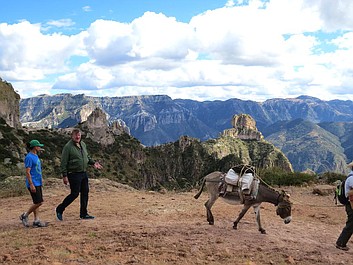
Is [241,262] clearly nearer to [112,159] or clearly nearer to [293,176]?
[293,176]

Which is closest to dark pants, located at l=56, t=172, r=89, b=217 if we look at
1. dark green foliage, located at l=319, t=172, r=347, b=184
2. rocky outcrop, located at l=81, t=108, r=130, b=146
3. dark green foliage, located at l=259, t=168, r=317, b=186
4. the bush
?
the bush

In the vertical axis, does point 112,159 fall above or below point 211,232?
below

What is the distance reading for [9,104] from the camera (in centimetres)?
6556

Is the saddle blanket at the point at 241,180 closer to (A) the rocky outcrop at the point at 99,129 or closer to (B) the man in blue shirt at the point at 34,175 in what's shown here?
(B) the man in blue shirt at the point at 34,175

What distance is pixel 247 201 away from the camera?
966cm

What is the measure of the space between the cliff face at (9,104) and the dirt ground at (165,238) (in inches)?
2149

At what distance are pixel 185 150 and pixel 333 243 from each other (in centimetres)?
11882

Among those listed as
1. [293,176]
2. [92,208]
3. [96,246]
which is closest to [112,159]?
[293,176]

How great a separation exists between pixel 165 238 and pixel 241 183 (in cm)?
251

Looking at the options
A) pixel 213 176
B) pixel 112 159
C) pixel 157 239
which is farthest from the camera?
pixel 112 159

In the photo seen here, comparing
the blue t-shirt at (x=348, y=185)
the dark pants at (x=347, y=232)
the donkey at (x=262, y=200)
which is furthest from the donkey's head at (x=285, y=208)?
the blue t-shirt at (x=348, y=185)

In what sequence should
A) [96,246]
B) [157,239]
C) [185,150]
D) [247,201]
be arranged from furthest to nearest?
[185,150], [247,201], [157,239], [96,246]

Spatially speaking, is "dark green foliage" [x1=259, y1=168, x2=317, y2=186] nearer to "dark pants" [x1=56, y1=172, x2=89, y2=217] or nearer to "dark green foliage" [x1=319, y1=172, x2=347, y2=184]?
"dark green foliage" [x1=319, y1=172, x2=347, y2=184]

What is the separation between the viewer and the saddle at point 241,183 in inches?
376
